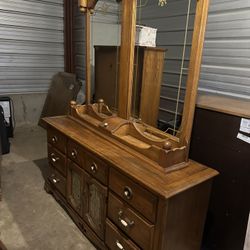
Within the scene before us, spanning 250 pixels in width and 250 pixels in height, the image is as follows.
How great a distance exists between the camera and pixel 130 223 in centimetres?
131

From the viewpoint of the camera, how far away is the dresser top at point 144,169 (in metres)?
1.14

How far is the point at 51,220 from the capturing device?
6.39 ft

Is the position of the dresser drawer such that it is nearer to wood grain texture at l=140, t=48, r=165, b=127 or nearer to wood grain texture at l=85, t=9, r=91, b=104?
wood grain texture at l=140, t=48, r=165, b=127

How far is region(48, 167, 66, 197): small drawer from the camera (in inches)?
78.3

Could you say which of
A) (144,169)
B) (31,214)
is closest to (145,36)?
(144,169)

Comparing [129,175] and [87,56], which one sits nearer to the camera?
[129,175]

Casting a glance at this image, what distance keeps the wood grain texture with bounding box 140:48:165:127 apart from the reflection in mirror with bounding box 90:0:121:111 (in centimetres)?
27

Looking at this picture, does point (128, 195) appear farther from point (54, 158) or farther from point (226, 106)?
point (54, 158)

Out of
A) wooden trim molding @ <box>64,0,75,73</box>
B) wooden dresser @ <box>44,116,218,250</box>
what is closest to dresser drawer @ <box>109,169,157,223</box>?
wooden dresser @ <box>44,116,218,250</box>

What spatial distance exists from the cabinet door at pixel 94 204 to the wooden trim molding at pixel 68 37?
102 inches

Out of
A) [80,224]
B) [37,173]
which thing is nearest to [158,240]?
[80,224]

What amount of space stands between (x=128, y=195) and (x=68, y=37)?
10.0ft

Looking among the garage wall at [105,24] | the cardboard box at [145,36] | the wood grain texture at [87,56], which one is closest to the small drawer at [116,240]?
the wood grain texture at [87,56]

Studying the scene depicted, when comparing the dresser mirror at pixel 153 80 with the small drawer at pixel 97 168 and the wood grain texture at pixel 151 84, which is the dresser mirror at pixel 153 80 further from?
the small drawer at pixel 97 168
